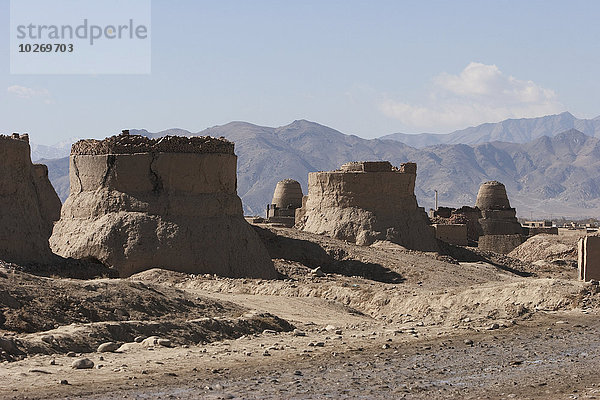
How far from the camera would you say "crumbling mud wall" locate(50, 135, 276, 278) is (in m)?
20.6

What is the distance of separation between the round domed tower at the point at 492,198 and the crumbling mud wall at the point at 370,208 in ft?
66.4

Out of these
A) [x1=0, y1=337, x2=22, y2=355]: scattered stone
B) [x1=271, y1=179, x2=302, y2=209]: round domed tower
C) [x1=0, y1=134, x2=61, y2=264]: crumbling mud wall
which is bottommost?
[x1=0, y1=337, x2=22, y2=355]: scattered stone

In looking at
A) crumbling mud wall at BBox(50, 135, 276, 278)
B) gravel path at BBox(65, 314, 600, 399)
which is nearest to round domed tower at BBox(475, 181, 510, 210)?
crumbling mud wall at BBox(50, 135, 276, 278)

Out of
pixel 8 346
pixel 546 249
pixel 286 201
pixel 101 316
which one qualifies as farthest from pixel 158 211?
pixel 286 201

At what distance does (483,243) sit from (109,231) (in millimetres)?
21199

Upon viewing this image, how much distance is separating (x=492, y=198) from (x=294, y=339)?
37.9 metres

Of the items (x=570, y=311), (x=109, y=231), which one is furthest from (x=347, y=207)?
(x=570, y=311)

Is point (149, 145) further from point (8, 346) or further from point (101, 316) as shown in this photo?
point (8, 346)

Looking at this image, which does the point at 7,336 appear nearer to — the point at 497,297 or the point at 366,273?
the point at 497,297

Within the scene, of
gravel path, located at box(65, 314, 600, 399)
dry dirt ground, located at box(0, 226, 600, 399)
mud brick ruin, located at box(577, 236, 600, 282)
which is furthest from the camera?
mud brick ruin, located at box(577, 236, 600, 282)

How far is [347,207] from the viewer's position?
28.9m

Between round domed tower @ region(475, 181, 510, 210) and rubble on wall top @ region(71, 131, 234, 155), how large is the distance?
29.1 metres

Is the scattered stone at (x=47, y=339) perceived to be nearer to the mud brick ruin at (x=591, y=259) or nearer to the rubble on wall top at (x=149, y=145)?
the rubble on wall top at (x=149, y=145)

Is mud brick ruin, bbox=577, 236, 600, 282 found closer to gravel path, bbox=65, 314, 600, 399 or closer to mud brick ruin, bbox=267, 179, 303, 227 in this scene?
gravel path, bbox=65, 314, 600, 399
